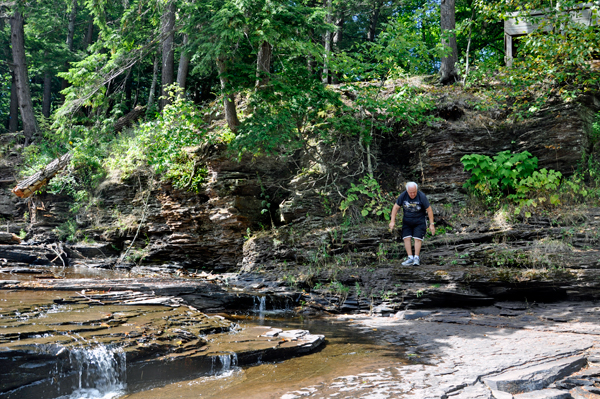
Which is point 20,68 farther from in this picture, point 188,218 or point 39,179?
point 188,218

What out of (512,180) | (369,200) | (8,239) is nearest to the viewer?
(512,180)

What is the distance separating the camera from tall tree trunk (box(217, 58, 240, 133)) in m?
10.9

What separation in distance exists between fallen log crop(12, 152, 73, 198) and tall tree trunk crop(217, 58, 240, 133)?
7342mm

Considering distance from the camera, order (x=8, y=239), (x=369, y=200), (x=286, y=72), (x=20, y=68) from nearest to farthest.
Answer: (x=286, y=72) → (x=369, y=200) → (x=8, y=239) → (x=20, y=68)

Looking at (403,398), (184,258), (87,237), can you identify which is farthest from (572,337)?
(87,237)

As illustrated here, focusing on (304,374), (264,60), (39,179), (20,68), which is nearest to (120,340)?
(304,374)

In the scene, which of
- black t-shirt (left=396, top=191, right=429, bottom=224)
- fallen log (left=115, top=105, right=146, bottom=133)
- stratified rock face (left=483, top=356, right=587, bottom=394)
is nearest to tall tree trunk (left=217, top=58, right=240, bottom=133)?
black t-shirt (left=396, top=191, right=429, bottom=224)

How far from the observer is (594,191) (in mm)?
9969

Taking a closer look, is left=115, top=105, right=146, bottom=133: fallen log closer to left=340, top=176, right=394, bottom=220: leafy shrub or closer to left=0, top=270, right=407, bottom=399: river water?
left=340, top=176, right=394, bottom=220: leafy shrub

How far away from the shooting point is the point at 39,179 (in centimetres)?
1520

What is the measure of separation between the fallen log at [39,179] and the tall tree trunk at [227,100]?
734 cm

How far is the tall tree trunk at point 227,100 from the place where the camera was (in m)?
10.9

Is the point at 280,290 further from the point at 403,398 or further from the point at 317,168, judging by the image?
the point at 403,398

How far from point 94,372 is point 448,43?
14.4 metres
